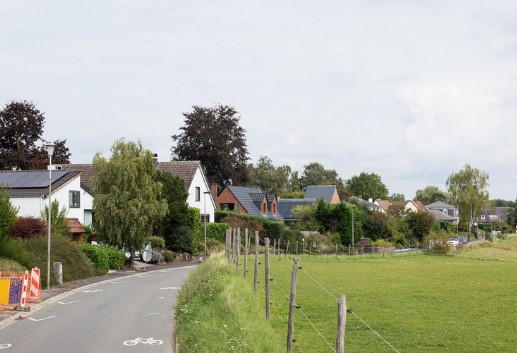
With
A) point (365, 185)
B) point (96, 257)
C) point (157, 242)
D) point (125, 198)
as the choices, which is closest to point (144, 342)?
point (96, 257)

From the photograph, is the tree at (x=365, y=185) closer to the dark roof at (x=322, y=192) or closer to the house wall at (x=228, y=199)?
→ the dark roof at (x=322, y=192)

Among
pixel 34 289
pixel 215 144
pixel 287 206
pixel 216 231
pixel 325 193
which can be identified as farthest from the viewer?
pixel 325 193

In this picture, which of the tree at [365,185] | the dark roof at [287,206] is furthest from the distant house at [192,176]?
the tree at [365,185]

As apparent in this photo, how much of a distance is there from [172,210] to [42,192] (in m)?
10.4

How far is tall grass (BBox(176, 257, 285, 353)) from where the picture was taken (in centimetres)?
1211

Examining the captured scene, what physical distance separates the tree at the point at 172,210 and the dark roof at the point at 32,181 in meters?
6.88

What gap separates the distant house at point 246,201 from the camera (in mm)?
86438

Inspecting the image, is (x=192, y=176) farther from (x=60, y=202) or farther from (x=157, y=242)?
(x=60, y=202)

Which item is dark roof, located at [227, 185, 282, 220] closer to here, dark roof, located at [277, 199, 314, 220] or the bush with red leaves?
dark roof, located at [277, 199, 314, 220]

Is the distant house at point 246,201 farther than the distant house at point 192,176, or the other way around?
the distant house at point 246,201

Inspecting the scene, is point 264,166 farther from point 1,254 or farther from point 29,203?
point 1,254

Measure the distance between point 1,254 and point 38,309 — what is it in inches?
284

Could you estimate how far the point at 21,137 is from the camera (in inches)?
2879

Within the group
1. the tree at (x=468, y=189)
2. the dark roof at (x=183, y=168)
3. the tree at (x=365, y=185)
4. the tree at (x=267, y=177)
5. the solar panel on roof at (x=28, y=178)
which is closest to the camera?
the solar panel on roof at (x=28, y=178)
